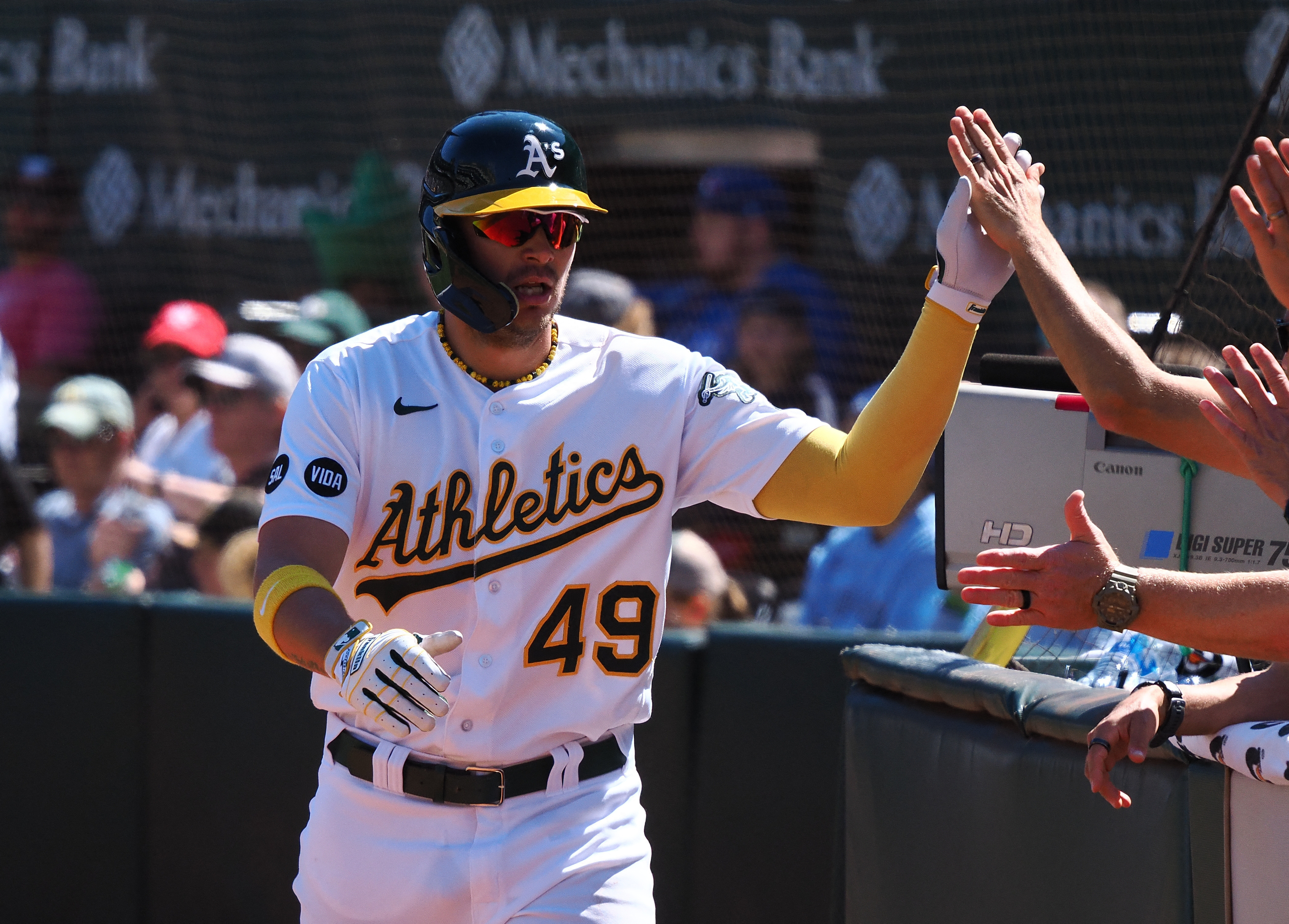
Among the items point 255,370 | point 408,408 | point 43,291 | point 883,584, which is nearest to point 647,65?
point 255,370

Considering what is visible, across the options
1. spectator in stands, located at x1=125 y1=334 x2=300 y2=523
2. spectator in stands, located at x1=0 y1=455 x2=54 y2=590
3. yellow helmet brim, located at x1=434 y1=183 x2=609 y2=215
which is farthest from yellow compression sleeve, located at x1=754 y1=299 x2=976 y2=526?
spectator in stands, located at x1=0 y1=455 x2=54 y2=590

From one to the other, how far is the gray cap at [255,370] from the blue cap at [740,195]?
Answer: 7.60ft

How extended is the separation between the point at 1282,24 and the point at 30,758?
6.22 metres

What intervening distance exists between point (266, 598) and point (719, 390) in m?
0.87

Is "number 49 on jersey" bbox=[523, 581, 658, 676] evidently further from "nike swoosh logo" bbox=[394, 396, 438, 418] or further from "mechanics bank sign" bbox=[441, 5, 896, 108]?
"mechanics bank sign" bbox=[441, 5, 896, 108]

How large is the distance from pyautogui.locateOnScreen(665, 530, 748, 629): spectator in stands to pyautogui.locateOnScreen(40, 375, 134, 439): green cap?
8.13 ft

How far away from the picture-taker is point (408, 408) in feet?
8.35

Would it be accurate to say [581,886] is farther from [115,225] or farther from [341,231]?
[115,225]

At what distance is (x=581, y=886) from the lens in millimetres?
2398

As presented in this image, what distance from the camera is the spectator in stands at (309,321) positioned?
623 cm

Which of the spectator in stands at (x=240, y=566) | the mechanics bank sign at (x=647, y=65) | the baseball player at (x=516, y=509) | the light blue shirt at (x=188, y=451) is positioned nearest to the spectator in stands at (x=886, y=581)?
the spectator in stands at (x=240, y=566)

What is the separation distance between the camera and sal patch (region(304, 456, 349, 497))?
7.93ft

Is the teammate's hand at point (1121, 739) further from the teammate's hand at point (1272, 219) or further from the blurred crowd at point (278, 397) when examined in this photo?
→ the blurred crowd at point (278, 397)

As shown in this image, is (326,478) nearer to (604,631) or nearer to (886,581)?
(604,631)
